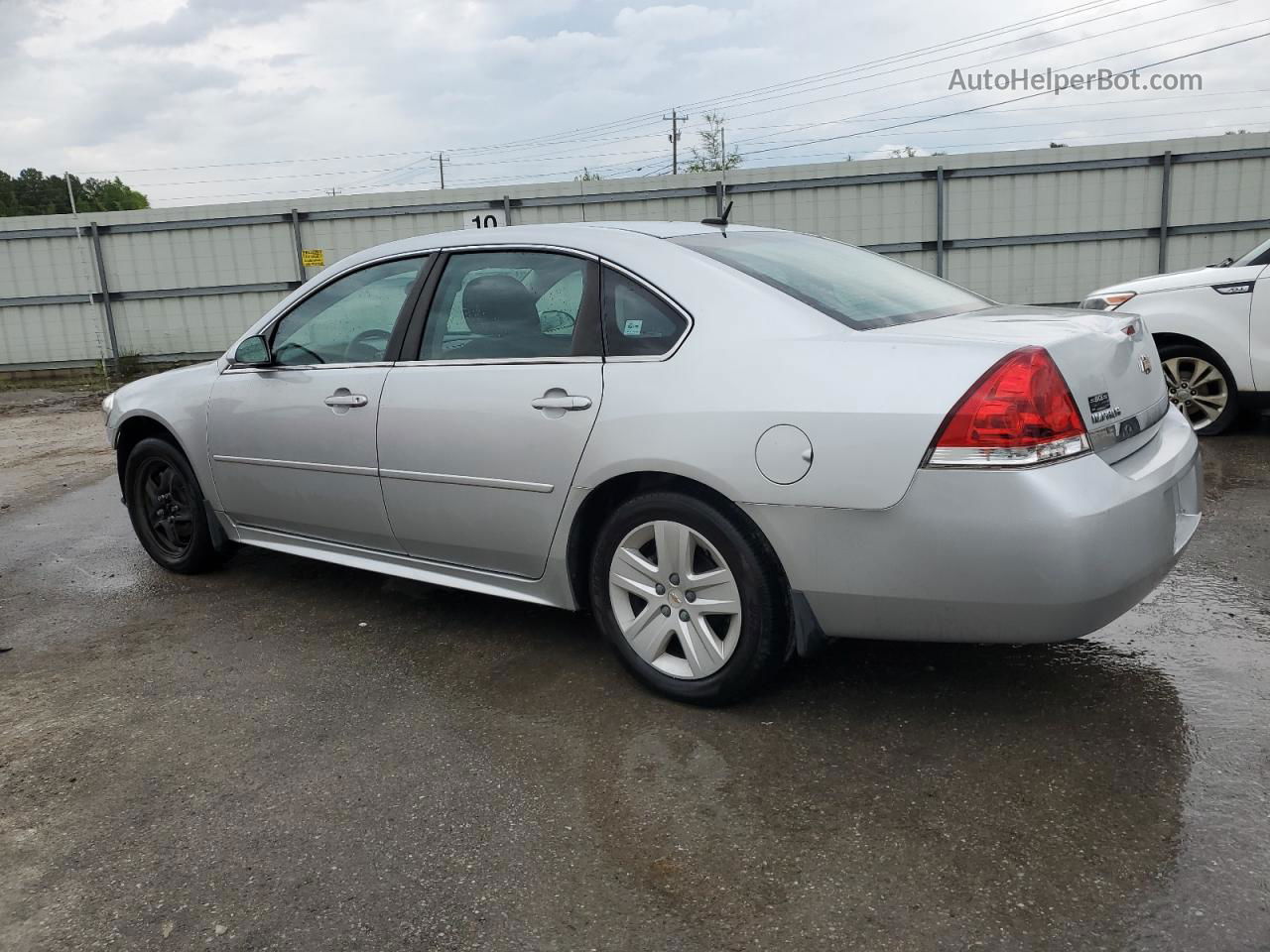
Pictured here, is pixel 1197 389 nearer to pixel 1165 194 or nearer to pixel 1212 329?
pixel 1212 329

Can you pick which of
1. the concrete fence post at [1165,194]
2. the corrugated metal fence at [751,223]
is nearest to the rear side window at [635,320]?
the corrugated metal fence at [751,223]

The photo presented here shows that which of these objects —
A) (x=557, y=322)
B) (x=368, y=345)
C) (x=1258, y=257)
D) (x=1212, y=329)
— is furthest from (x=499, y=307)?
(x=1258, y=257)

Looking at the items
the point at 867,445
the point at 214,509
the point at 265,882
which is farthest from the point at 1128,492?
the point at 214,509

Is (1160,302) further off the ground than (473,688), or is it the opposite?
(1160,302)

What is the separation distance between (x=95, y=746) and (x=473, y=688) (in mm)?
1172

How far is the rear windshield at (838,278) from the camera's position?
312 cm

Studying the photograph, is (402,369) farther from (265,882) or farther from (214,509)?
(265,882)

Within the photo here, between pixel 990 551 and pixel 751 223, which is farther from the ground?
pixel 751 223

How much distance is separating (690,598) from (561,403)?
29.3 inches

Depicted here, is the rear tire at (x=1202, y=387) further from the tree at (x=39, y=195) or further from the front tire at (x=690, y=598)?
the tree at (x=39, y=195)

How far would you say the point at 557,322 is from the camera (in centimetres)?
340

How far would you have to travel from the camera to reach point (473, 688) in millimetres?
3453

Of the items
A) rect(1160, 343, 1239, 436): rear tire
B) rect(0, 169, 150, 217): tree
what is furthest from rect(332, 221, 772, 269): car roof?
rect(0, 169, 150, 217): tree

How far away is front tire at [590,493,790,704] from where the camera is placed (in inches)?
115
